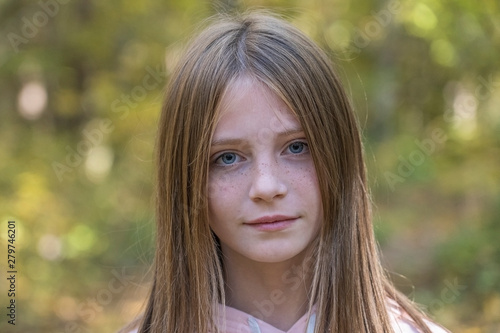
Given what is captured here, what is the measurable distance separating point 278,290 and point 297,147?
0.46 metres

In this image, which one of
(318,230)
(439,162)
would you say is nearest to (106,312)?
(439,162)

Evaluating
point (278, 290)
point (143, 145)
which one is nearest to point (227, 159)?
point (278, 290)

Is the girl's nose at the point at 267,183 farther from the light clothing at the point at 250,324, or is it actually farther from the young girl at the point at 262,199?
the light clothing at the point at 250,324

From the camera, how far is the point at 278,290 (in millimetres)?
1969

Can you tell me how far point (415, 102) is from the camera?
772 centimetres

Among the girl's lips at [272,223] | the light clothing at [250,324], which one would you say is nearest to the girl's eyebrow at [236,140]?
the girl's lips at [272,223]

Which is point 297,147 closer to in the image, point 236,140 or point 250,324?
point 236,140

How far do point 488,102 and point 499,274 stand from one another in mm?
2434

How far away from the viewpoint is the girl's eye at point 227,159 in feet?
5.95

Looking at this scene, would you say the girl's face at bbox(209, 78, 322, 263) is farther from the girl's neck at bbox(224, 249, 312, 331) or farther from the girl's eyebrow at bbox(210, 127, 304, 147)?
the girl's neck at bbox(224, 249, 312, 331)

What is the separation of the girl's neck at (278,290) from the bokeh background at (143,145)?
2.71 m

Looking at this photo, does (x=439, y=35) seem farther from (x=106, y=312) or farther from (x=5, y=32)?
(x=5, y=32)

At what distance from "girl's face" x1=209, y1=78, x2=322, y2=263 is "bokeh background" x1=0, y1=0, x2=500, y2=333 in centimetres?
281

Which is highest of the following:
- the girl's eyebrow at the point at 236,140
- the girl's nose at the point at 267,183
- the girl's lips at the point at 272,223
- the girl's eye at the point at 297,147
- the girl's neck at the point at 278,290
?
the girl's eyebrow at the point at 236,140
